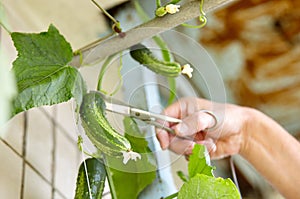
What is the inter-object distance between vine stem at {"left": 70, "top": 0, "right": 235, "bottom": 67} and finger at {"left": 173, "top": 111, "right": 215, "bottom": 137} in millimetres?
183

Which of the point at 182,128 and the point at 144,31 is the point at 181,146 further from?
the point at 144,31

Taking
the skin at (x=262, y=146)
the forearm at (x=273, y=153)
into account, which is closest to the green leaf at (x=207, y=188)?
the skin at (x=262, y=146)

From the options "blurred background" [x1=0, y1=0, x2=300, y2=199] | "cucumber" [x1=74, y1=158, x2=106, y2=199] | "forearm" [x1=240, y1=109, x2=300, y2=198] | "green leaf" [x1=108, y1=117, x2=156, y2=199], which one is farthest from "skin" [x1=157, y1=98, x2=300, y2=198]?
"cucumber" [x1=74, y1=158, x2=106, y2=199]

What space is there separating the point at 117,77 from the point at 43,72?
0.59 feet

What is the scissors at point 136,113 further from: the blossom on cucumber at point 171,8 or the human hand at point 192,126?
the blossom on cucumber at point 171,8

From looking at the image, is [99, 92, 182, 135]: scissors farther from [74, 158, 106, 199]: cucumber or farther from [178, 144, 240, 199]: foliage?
[178, 144, 240, 199]: foliage

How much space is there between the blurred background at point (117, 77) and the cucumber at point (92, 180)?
62mm

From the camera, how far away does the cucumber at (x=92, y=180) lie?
2.55 ft

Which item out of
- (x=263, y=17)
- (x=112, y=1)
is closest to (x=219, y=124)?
(x=112, y=1)

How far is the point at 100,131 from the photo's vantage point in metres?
0.72

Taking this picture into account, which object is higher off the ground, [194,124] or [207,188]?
[194,124]

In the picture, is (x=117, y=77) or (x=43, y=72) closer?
(x=43, y=72)

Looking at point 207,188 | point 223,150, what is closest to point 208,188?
point 207,188

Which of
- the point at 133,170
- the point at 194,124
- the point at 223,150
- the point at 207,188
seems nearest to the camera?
the point at 207,188
